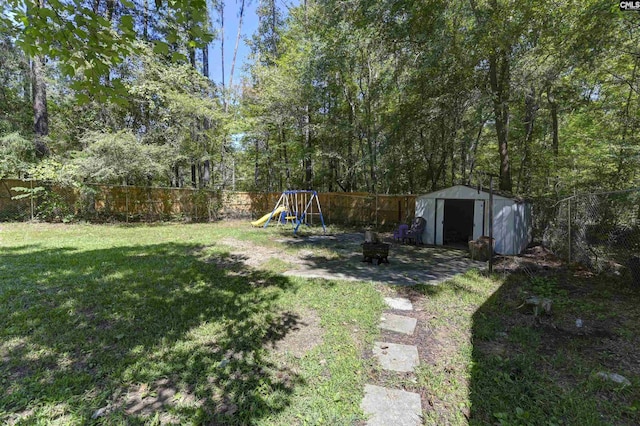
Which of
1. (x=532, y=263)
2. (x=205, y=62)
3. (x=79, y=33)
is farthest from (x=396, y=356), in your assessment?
(x=205, y=62)

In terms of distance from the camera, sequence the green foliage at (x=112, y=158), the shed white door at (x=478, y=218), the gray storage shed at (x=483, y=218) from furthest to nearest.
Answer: the green foliage at (x=112, y=158) → the shed white door at (x=478, y=218) → the gray storage shed at (x=483, y=218)

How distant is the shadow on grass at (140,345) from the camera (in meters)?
1.96

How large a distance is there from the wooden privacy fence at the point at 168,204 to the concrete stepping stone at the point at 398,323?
8420 millimetres

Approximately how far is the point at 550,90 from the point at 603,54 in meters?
3.92

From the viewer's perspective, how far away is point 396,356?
263 cm

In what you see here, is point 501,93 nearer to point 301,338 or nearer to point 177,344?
point 301,338

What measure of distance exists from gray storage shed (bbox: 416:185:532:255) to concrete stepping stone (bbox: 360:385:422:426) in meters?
5.56

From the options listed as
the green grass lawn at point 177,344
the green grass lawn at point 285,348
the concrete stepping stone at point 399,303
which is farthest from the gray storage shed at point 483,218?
the green grass lawn at point 177,344

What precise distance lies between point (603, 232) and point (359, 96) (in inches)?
419

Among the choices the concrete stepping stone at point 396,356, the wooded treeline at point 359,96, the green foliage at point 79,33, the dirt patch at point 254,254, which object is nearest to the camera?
the green foliage at point 79,33

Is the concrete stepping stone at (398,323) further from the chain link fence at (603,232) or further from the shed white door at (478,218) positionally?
the shed white door at (478,218)

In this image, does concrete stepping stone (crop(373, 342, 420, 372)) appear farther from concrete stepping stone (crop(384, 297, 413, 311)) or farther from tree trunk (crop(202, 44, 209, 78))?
tree trunk (crop(202, 44, 209, 78))

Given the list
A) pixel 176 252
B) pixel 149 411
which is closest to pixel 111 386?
pixel 149 411

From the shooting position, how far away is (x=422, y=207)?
29.1 feet
